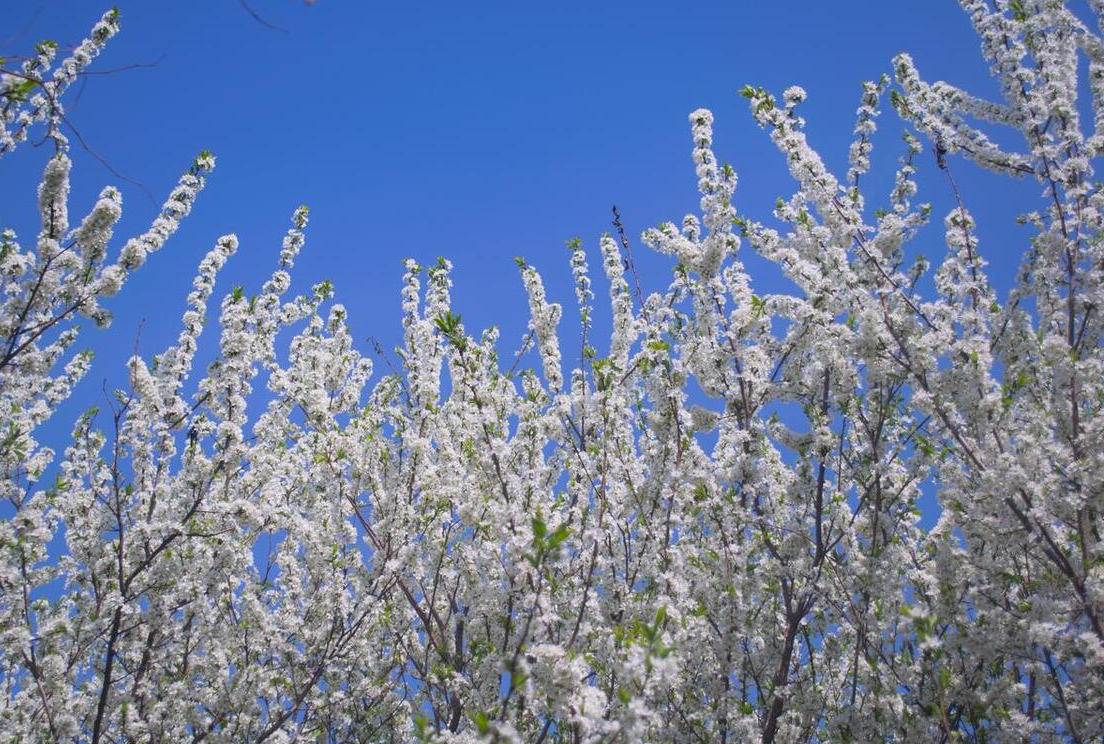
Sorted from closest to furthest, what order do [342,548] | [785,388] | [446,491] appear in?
[785,388], [446,491], [342,548]

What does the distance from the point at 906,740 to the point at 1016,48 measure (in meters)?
7.08

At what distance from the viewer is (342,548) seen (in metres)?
8.83

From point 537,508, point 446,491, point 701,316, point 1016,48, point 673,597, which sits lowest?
point 673,597

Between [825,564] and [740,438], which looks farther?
[825,564]

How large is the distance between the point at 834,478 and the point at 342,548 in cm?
601

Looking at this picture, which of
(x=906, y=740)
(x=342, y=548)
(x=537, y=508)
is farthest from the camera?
(x=342, y=548)

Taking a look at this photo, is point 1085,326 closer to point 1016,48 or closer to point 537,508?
point 1016,48

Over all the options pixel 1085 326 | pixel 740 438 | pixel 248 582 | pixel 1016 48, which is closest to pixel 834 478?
pixel 740 438

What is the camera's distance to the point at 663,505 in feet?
23.7

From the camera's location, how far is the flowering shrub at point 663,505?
6035 millimetres

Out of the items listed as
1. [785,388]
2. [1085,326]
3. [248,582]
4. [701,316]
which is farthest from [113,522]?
[1085,326]

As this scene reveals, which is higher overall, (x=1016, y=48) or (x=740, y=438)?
(x=1016, y=48)

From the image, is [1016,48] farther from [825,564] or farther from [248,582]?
[248,582]

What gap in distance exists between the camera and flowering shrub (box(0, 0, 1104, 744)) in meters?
6.04
